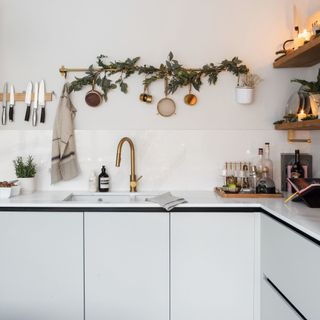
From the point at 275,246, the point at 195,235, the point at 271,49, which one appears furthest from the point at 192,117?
the point at 275,246

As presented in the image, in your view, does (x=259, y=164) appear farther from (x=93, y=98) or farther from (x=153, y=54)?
(x=93, y=98)

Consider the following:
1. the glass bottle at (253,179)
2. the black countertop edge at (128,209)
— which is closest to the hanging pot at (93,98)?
the black countertop edge at (128,209)

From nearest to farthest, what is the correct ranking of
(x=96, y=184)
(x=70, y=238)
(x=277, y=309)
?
A: (x=277, y=309)
(x=70, y=238)
(x=96, y=184)

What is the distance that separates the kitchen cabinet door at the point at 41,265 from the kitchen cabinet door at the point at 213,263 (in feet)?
1.79

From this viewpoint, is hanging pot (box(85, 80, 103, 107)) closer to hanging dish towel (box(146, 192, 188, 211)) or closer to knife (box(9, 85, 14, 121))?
knife (box(9, 85, 14, 121))

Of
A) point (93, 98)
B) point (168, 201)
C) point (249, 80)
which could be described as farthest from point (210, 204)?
point (93, 98)

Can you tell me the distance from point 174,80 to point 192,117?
0.29m

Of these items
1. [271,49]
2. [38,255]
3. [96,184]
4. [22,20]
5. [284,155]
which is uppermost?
[22,20]

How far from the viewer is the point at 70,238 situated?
1.94 meters

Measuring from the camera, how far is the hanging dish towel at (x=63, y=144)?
243 cm

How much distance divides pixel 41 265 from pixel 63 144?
0.84 meters

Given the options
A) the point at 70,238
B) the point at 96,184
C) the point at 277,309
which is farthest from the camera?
the point at 96,184

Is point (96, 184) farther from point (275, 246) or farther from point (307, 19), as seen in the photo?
point (307, 19)

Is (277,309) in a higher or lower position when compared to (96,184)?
lower
